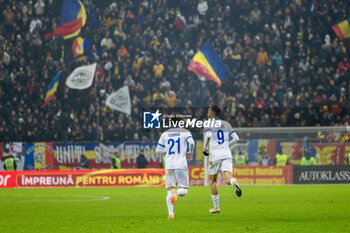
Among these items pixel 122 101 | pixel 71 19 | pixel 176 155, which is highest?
pixel 71 19

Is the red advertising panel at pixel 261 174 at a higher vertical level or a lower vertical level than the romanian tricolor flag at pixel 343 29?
lower

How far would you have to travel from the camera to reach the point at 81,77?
98.5 ft

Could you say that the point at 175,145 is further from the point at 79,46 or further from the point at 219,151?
the point at 79,46

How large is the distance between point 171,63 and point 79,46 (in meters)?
5.05

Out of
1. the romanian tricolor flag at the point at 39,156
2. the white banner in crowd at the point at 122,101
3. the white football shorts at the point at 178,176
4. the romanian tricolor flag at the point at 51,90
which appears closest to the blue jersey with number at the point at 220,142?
the white football shorts at the point at 178,176

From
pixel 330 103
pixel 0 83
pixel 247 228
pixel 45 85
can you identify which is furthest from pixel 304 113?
pixel 247 228

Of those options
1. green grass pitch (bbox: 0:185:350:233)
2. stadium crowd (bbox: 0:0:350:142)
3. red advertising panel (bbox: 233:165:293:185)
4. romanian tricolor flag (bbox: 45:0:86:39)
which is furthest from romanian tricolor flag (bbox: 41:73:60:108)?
green grass pitch (bbox: 0:185:350:233)

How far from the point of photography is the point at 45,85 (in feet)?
104

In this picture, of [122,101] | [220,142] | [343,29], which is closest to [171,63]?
[122,101]

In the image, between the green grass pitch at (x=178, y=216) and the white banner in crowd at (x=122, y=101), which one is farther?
the white banner in crowd at (x=122, y=101)

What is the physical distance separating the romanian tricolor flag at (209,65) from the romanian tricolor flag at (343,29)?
6310 mm

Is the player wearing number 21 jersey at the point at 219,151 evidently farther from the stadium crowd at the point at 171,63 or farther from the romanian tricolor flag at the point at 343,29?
the romanian tricolor flag at the point at 343,29

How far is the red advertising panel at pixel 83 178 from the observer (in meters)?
25.1

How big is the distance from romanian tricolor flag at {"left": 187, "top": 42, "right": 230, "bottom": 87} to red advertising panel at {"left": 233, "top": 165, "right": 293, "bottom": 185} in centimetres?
586
